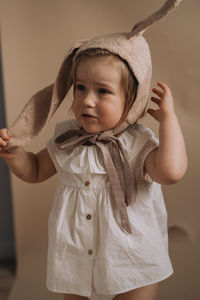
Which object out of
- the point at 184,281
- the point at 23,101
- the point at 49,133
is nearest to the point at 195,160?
the point at 184,281

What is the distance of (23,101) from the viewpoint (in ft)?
4.78

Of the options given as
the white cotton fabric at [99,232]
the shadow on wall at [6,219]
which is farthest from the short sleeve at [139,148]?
the shadow on wall at [6,219]

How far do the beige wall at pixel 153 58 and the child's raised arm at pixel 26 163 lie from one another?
0.44 metres

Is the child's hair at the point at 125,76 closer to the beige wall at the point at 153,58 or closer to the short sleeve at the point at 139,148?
the short sleeve at the point at 139,148

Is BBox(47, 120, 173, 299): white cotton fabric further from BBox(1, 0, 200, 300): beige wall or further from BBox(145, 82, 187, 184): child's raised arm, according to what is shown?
BBox(1, 0, 200, 300): beige wall

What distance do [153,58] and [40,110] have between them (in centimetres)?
58

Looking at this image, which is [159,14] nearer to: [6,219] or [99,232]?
[99,232]

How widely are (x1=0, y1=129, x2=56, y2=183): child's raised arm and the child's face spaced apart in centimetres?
19

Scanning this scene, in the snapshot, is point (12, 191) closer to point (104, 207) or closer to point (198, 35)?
point (104, 207)

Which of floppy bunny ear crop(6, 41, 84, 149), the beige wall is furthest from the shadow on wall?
floppy bunny ear crop(6, 41, 84, 149)

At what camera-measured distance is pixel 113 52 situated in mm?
852

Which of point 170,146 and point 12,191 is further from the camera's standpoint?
point 12,191

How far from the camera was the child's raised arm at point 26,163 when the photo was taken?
0.97 metres

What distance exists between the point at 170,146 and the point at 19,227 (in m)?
0.92
